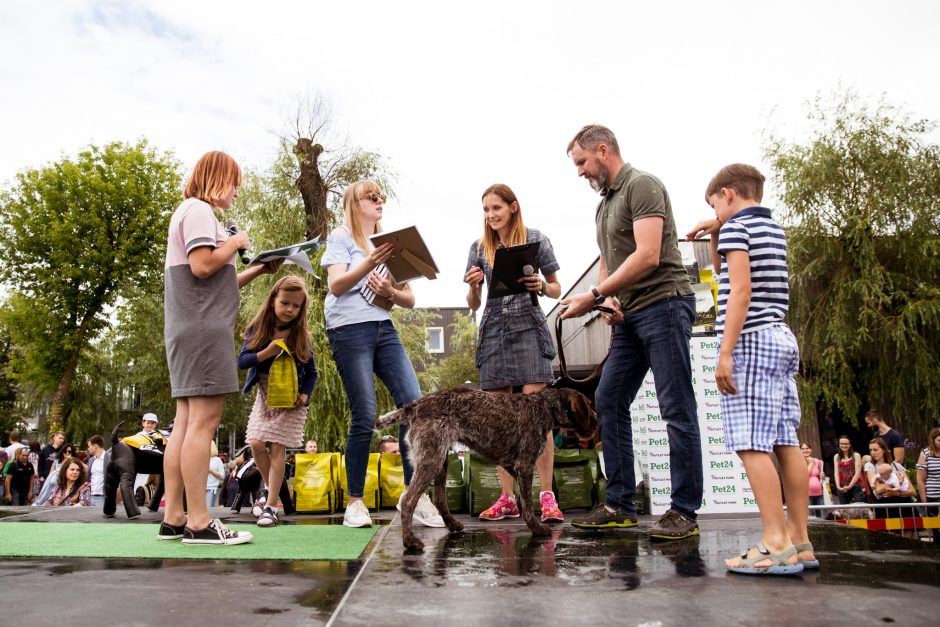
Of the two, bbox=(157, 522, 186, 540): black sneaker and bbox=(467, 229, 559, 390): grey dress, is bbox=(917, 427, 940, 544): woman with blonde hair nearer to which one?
bbox=(467, 229, 559, 390): grey dress

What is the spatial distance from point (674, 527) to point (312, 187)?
→ 15782 millimetres

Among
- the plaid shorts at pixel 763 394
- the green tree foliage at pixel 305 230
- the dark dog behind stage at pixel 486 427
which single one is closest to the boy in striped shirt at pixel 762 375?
the plaid shorts at pixel 763 394

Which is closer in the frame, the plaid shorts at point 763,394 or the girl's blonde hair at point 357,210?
the plaid shorts at point 763,394

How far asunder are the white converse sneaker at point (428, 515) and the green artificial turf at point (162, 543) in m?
0.32

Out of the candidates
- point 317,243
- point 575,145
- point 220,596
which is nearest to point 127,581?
point 220,596

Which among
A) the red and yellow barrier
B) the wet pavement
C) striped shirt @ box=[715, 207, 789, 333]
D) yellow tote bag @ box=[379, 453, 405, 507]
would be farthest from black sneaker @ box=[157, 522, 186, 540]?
the red and yellow barrier

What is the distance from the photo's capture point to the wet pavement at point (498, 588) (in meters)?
2.17

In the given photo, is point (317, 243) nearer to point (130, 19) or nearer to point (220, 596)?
point (220, 596)

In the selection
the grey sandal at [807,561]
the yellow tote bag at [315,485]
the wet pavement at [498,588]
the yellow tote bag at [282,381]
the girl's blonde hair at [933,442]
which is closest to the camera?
the wet pavement at [498,588]

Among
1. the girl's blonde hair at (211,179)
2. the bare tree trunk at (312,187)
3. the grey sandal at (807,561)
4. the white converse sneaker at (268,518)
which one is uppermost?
the bare tree trunk at (312,187)

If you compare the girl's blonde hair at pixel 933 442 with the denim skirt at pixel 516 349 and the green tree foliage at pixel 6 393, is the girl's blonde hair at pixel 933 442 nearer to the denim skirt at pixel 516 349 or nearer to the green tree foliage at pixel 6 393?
the denim skirt at pixel 516 349

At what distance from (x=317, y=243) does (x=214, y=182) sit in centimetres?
71

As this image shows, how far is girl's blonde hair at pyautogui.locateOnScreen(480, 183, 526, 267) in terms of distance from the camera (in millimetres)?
5059

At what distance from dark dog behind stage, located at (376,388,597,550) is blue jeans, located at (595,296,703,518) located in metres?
0.31
